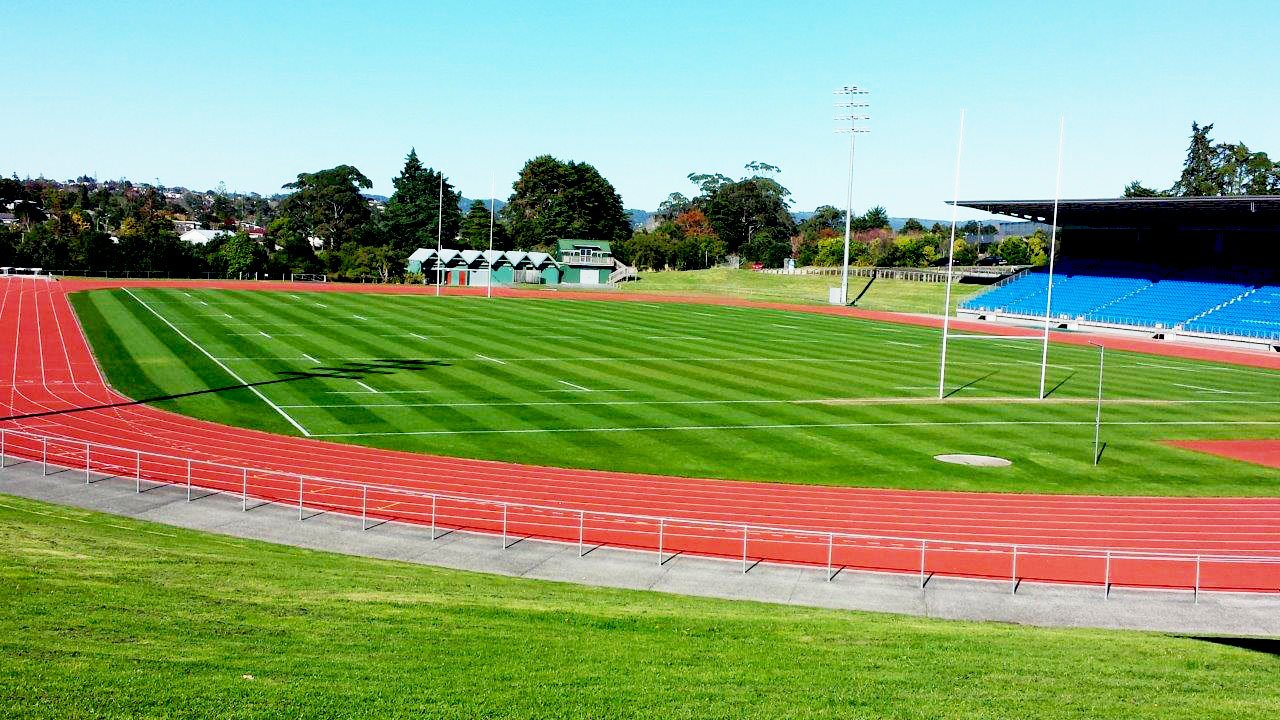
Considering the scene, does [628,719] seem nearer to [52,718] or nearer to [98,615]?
[52,718]

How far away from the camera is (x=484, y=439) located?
30.2 m

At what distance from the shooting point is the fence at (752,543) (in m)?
19.5

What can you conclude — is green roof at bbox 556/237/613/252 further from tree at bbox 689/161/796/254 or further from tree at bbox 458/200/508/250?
tree at bbox 689/161/796/254

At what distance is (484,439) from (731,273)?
95344 millimetres

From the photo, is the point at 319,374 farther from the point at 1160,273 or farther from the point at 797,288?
the point at 797,288

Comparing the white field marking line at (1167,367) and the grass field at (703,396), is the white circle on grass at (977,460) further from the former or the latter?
the white field marking line at (1167,367)

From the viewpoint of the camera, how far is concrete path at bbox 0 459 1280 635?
685 inches

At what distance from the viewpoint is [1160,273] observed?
3265 inches

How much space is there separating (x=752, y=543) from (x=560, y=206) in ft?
450

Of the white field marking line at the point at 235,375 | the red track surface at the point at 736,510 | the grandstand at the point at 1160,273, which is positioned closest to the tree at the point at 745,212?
the grandstand at the point at 1160,273

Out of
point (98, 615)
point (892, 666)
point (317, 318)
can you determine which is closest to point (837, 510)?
point (892, 666)

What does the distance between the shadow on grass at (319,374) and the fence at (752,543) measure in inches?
345

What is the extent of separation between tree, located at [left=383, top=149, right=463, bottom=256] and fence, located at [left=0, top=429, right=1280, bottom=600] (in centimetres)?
12386

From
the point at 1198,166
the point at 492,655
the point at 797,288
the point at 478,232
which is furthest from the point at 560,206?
the point at 492,655
